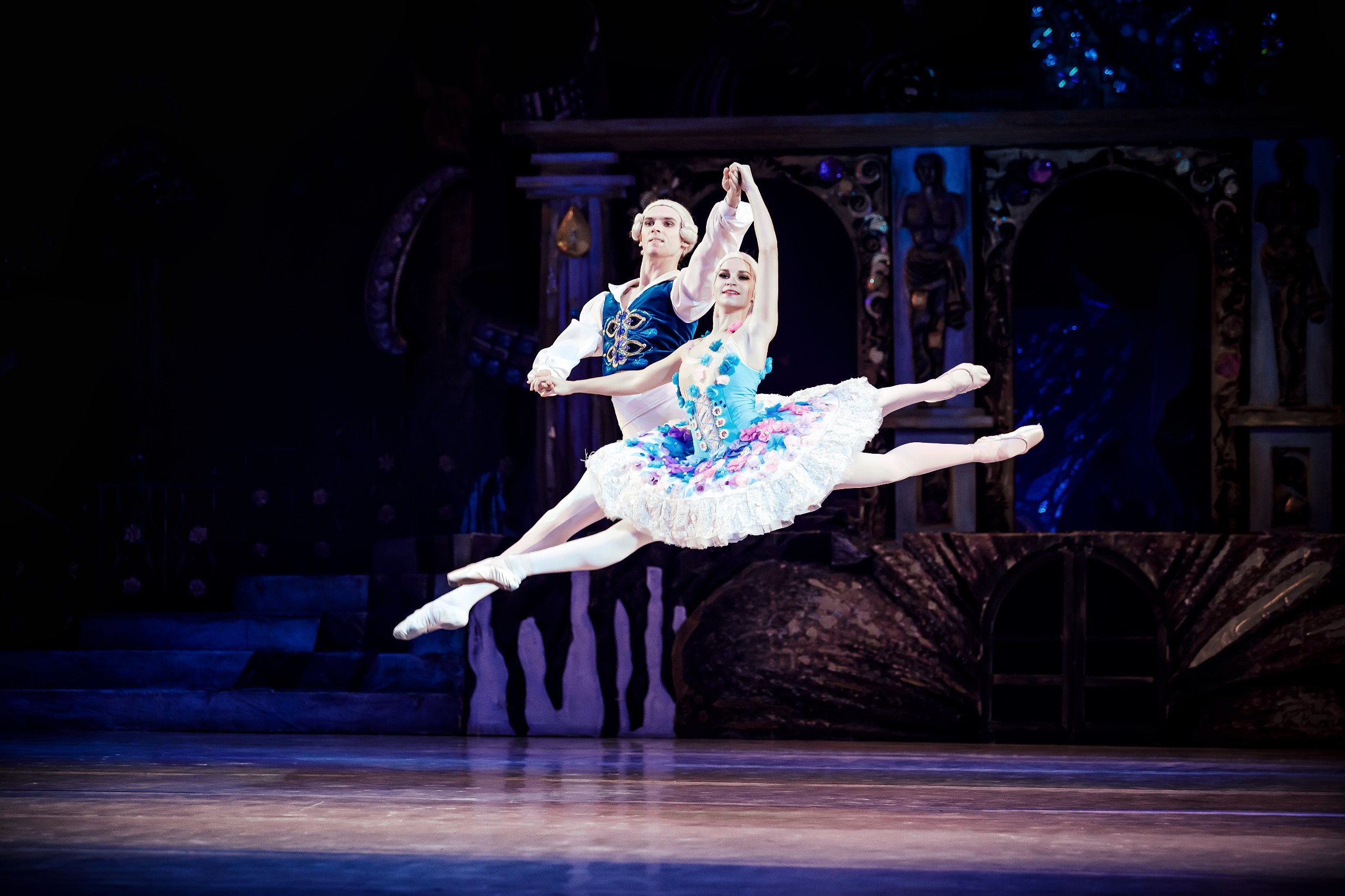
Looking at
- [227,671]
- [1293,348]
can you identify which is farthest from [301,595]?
[1293,348]

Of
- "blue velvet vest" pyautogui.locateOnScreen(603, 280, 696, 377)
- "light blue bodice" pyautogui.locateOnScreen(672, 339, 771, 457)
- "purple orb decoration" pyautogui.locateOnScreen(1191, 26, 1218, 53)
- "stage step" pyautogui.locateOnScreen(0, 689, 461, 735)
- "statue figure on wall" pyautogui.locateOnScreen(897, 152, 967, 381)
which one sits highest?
"purple orb decoration" pyautogui.locateOnScreen(1191, 26, 1218, 53)

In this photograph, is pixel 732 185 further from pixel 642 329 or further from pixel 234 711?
pixel 234 711

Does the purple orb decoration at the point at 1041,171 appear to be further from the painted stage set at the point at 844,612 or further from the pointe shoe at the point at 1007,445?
the pointe shoe at the point at 1007,445

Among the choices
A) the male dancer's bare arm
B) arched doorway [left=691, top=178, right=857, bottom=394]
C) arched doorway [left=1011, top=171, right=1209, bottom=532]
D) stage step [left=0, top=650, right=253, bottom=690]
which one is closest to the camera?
the male dancer's bare arm

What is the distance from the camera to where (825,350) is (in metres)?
8.45

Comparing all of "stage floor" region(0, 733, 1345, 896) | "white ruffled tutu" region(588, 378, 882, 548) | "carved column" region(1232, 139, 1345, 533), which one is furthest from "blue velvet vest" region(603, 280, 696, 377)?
"carved column" region(1232, 139, 1345, 533)

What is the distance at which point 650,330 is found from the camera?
4652 mm

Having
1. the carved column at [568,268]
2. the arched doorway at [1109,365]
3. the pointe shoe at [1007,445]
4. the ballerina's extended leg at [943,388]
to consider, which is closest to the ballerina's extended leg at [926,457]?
the pointe shoe at [1007,445]

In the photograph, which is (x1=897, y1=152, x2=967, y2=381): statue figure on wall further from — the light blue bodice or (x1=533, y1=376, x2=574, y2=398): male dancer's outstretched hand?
(x1=533, y1=376, x2=574, y2=398): male dancer's outstretched hand

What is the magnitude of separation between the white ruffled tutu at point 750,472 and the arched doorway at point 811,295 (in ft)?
12.8

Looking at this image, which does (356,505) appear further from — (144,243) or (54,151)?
(54,151)

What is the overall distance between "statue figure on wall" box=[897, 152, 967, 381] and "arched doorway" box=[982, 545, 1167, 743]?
1.50 meters

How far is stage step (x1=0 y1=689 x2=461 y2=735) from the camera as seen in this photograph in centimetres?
644

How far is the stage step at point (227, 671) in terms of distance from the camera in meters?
6.60
